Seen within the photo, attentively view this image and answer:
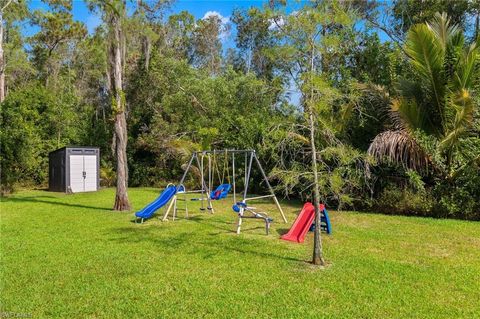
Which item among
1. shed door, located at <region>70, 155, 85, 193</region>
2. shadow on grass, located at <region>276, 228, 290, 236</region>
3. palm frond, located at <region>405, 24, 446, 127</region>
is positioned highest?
palm frond, located at <region>405, 24, 446, 127</region>

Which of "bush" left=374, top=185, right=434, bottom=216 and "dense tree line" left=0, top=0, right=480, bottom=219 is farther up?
"dense tree line" left=0, top=0, right=480, bottom=219

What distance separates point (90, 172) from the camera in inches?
702

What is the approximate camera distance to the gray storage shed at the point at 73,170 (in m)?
16.9

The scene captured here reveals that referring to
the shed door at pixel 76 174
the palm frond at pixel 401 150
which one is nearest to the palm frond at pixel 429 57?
the palm frond at pixel 401 150

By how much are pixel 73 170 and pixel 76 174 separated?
0.22m

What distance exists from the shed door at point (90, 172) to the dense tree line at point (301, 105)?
69.1 inches

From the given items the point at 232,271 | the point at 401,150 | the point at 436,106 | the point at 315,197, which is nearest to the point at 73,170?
the point at 401,150

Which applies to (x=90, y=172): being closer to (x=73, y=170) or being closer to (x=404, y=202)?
(x=73, y=170)

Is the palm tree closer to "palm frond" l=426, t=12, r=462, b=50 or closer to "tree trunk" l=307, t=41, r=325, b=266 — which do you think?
"palm frond" l=426, t=12, r=462, b=50

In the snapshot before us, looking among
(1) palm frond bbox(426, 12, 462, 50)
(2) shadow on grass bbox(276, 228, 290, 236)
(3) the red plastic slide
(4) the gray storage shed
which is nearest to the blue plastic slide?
(2) shadow on grass bbox(276, 228, 290, 236)

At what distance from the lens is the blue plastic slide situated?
8777 mm

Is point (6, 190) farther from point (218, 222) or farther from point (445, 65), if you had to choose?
point (445, 65)

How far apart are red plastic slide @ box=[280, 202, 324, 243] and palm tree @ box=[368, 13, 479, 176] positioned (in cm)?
342

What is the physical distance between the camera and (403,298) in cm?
412
